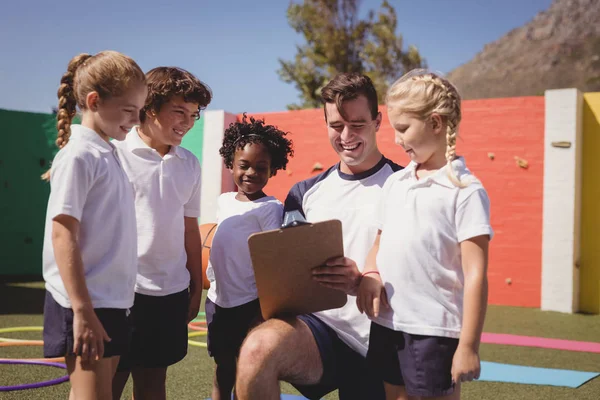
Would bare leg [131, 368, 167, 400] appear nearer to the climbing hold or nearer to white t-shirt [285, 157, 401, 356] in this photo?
white t-shirt [285, 157, 401, 356]

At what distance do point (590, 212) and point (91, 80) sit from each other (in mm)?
7538

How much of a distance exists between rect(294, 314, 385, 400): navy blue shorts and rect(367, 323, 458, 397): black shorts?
36 centimetres

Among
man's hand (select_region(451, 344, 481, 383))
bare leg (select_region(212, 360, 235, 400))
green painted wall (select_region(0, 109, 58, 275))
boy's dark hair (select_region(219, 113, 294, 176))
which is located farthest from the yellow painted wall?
green painted wall (select_region(0, 109, 58, 275))

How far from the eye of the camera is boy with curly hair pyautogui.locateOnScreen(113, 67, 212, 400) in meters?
2.88

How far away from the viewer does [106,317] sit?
2.26 metres

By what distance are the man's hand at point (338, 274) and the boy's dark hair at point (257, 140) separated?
0.97m

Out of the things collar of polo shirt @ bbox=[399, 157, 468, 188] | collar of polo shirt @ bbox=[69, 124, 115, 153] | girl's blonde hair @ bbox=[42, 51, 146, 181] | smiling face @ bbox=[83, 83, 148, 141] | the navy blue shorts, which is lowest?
the navy blue shorts

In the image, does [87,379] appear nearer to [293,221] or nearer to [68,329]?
[68,329]

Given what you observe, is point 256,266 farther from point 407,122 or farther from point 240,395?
point 407,122

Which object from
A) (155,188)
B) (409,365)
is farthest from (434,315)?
(155,188)

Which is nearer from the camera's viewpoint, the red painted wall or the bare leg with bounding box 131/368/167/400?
the bare leg with bounding box 131/368/167/400

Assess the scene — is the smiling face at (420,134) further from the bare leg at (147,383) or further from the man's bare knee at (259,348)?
the bare leg at (147,383)

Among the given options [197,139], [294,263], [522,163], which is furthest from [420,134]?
[197,139]

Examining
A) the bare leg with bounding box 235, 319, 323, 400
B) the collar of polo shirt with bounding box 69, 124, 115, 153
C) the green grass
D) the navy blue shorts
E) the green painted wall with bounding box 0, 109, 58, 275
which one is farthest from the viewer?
the green painted wall with bounding box 0, 109, 58, 275
